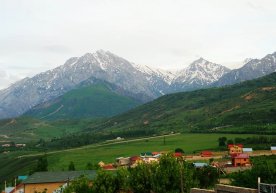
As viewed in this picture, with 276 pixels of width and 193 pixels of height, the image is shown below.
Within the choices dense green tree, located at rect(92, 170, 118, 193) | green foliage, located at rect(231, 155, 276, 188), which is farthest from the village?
dense green tree, located at rect(92, 170, 118, 193)

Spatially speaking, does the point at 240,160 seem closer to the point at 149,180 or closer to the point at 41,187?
the point at 41,187

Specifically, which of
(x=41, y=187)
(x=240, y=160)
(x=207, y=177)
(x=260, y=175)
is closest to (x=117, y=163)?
(x=240, y=160)

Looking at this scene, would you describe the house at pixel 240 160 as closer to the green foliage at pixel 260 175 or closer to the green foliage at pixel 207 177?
the green foliage at pixel 207 177

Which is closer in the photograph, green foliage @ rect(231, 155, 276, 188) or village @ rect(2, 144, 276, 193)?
green foliage @ rect(231, 155, 276, 188)

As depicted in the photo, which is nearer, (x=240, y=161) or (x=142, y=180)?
(x=142, y=180)

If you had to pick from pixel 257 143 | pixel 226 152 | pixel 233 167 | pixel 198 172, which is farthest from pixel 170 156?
pixel 257 143

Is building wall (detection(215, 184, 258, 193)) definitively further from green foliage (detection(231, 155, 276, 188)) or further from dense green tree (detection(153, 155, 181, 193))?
dense green tree (detection(153, 155, 181, 193))

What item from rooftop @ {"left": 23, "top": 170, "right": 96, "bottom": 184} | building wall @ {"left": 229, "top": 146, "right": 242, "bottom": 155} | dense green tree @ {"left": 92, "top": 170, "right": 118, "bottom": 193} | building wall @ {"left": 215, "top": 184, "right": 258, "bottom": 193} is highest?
building wall @ {"left": 229, "top": 146, "right": 242, "bottom": 155}

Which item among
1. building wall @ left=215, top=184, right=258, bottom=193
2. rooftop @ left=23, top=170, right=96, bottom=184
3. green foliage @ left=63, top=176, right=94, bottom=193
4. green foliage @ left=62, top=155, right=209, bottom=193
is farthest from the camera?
rooftop @ left=23, top=170, right=96, bottom=184

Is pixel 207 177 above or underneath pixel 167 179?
underneath

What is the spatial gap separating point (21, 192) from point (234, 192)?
8795 cm

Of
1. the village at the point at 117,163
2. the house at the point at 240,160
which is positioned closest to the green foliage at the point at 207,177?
the village at the point at 117,163

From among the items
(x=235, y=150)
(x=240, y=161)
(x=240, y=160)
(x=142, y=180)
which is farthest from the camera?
(x=235, y=150)

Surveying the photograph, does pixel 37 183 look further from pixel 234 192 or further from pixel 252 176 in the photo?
pixel 234 192
